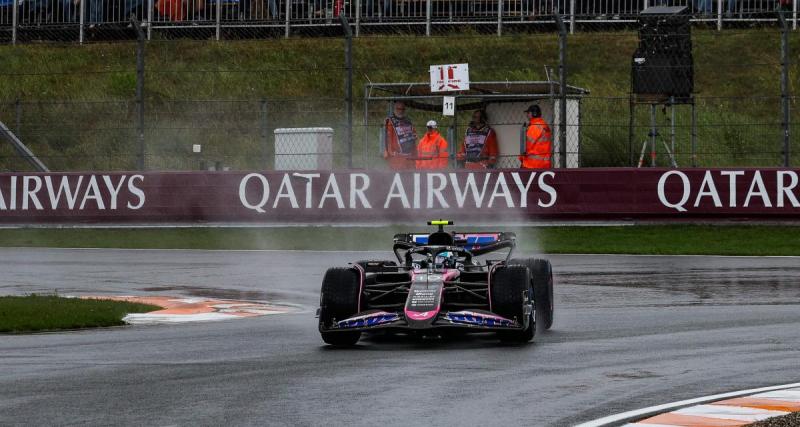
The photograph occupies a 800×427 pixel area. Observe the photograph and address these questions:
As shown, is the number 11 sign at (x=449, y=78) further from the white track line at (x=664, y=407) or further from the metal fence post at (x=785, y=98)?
the white track line at (x=664, y=407)

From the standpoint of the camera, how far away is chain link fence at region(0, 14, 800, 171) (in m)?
26.0

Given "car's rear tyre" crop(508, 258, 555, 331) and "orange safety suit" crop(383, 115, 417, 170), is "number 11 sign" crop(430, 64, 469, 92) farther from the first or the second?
"car's rear tyre" crop(508, 258, 555, 331)

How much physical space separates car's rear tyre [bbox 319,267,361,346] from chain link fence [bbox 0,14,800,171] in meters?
12.3

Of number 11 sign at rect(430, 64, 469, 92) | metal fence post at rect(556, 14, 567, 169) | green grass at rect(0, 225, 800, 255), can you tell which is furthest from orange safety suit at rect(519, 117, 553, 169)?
number 11 sign at rect(430, 64, 469, 92)

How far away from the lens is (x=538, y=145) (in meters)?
24.0

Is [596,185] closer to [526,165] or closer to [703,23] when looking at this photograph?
[526,165]

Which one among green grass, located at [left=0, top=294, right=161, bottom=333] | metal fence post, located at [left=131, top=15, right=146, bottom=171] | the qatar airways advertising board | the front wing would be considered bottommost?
green grass, located at [left=0, top=294, right=161, bottom=333]

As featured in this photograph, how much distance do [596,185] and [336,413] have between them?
50.1 feet

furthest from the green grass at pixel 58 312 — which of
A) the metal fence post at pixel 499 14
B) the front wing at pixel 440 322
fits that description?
the metal fence post at pixel 499 14

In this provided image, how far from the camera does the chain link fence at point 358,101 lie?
26016 millimetres

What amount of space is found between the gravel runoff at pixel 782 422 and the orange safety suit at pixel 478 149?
17.8 metres

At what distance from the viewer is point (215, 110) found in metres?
31.0

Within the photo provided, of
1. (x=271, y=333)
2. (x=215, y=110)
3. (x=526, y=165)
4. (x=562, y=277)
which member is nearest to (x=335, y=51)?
(x=215, y=110)

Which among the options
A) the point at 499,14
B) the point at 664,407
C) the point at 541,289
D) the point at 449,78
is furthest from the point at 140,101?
the point at 664,407
